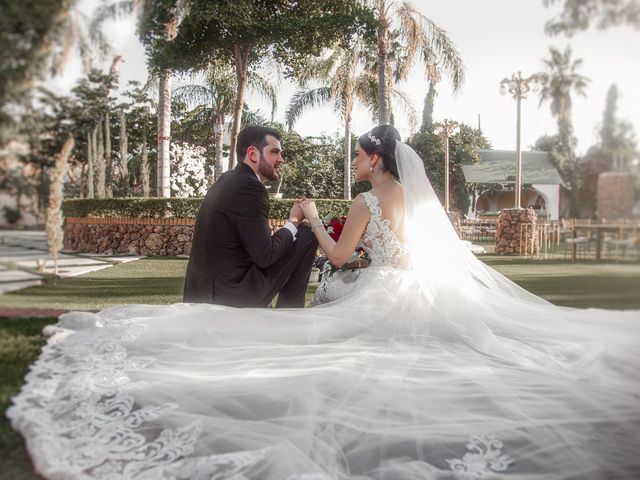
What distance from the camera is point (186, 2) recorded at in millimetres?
2895

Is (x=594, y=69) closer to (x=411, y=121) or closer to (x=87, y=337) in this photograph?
(x=87, y=337)

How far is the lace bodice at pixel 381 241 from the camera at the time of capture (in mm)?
3387

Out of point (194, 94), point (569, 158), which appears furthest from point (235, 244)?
point (569, 158)

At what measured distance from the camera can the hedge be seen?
2414mm

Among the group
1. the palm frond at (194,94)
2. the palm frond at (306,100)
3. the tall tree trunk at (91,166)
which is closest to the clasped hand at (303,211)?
the palm frond at (194,94)

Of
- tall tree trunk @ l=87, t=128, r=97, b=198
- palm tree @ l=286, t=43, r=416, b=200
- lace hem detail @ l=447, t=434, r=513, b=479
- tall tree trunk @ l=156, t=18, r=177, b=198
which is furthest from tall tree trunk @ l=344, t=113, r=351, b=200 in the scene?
lace hem detail @ l=447, t=434, r=513, b=479

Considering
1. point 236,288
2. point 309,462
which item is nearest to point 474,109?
point 236,288

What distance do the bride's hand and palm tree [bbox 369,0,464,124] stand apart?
1.58 metres

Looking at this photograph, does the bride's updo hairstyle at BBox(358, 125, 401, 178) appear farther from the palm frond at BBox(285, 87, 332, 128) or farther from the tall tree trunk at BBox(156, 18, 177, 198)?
the tall tree trunk at BBox(156, 18, 177, 198)

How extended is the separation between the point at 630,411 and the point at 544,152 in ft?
5.12

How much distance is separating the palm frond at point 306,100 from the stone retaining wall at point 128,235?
1.29 meters

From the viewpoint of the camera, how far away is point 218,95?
13.6ft

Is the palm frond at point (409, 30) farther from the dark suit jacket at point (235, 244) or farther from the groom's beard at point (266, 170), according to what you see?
the dark suit jacket at point (235, 244)

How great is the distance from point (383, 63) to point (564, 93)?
9.27 ft
